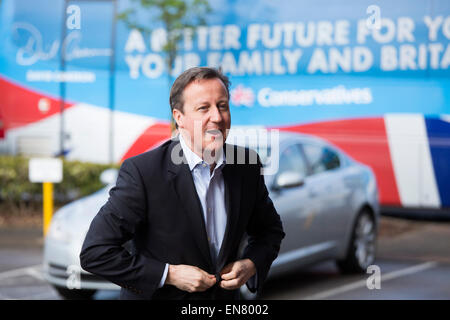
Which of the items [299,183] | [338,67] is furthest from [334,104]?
Result: [299,183]

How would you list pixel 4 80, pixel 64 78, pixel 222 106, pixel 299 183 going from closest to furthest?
pixel 222 106 < pixel 299 183 < pixel 64 78 < pixel 4 80

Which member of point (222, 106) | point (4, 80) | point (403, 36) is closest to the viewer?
point (222, 106)

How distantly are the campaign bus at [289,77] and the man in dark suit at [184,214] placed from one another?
648cm

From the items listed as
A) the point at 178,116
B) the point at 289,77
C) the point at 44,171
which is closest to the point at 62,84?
the point at 289,77

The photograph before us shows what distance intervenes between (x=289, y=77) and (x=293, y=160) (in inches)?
110

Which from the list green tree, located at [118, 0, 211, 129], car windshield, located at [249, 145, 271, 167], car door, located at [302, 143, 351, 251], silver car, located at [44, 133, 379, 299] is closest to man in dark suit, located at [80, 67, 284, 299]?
silver car, located at [44, 133, 379, 299]

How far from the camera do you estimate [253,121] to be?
891cm

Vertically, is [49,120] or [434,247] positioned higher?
[49,120]

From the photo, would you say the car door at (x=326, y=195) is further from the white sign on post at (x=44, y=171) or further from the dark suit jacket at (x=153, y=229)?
the dark suit jacket at (x=153, y=229)

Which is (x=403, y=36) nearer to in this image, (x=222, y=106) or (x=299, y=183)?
(x=299, y=183)

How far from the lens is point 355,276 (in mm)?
6949

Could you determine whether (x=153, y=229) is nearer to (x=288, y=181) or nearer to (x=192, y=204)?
(x=192, y=204)

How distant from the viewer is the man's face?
1876 millimetres

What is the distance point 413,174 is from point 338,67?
63.7 inches
